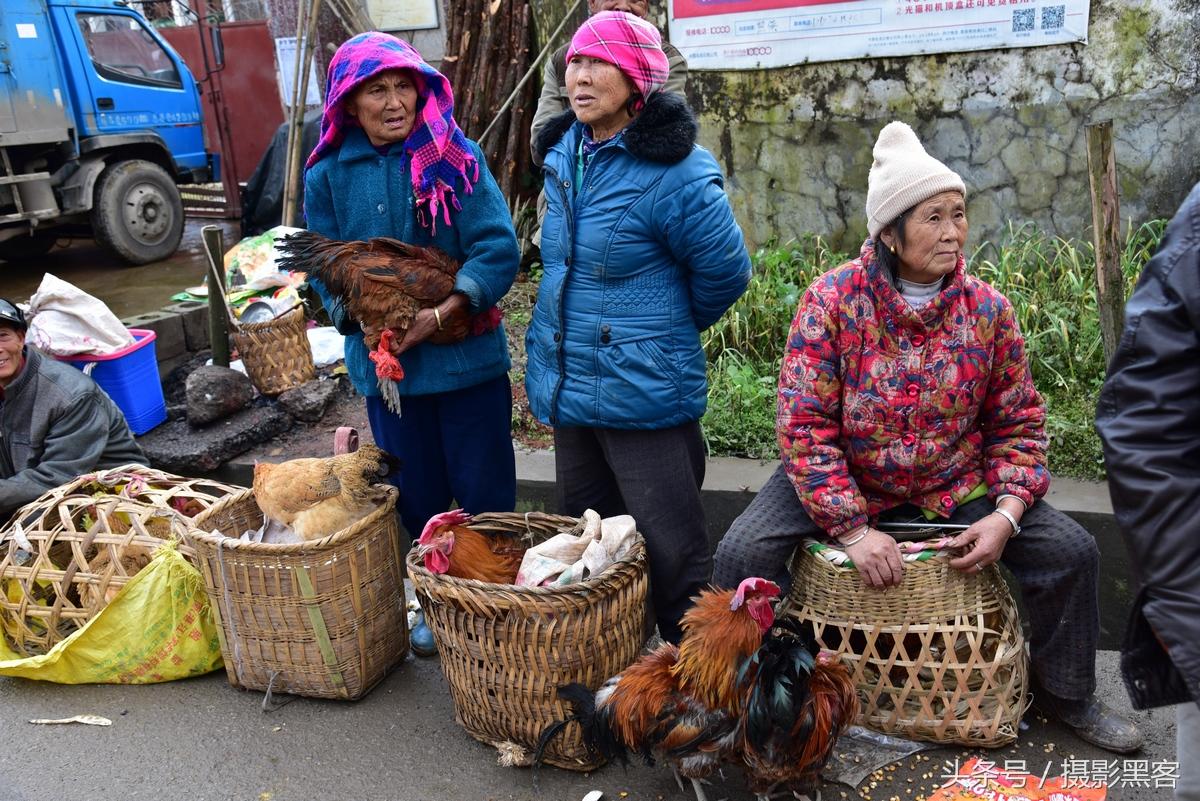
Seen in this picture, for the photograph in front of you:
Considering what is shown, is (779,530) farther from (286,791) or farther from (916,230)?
(286,791)

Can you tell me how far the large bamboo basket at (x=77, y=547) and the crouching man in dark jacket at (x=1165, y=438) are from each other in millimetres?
2925

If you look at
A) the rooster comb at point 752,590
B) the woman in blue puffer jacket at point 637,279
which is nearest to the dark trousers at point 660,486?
the woman in blue puffer jacket at point 637,279

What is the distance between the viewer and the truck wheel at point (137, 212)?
9.36 meters

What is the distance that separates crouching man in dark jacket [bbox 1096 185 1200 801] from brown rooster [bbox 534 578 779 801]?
39.4 inches

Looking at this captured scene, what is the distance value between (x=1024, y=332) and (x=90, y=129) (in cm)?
900

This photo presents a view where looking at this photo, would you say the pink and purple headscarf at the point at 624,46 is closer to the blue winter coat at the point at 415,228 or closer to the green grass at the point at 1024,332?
the blue winter coat at the point at 415,228

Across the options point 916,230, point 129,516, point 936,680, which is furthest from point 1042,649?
point 129,516

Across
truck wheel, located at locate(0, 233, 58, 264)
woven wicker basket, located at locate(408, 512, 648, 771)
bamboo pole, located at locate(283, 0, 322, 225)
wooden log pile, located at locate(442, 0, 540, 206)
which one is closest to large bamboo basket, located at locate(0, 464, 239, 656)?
woven wicker basket, located at locate(408, 512, 648, 771)

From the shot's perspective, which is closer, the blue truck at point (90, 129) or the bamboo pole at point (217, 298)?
the bamboo pole at point (217, 298)

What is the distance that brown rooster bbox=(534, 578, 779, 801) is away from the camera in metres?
2.51

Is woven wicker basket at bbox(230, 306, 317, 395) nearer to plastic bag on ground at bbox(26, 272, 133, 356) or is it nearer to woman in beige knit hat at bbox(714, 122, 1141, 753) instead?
plastic bag on ground at bbox(26, 272, 133, 356)

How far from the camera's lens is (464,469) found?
348 cm

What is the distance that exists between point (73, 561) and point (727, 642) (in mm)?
2445

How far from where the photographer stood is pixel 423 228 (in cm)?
327
